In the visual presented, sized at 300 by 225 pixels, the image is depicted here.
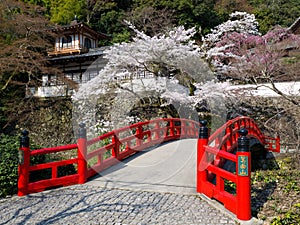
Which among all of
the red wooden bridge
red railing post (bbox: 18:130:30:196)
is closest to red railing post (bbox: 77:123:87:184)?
the red wooden bridge

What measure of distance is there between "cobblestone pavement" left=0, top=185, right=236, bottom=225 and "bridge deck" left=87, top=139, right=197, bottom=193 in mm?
338

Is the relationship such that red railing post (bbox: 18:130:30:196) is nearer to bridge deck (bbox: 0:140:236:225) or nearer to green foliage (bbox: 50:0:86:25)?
bridge deck (bbox: 0:140:236:225)

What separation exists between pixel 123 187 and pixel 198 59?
910cm

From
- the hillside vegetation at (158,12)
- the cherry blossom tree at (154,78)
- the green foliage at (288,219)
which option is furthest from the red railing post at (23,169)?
the hillside vegetation at (158,12)

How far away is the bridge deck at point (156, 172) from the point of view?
5.71 meters

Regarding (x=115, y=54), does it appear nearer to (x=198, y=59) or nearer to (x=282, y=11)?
(x=198, y=59)

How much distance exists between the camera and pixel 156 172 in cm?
673

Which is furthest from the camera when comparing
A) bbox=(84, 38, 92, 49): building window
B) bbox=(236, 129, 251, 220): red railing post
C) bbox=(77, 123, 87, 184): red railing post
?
bbox=(84, 38, 92, 49): building window

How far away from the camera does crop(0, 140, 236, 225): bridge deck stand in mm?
4312

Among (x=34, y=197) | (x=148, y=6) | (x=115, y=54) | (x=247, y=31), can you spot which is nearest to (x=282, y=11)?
(x=148, y=6)

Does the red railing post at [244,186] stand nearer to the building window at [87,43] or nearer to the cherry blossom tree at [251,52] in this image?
the cherry blossom tree at [251,52]

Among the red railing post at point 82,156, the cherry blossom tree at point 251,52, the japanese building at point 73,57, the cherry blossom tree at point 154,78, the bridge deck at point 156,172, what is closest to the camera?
the bridge deck at point 156,172

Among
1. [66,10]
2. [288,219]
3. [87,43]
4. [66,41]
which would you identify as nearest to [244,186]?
[288,219]

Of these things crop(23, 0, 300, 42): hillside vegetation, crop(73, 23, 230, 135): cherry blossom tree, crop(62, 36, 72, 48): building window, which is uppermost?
crop(23, 0, 300, 42): hillside vegetation
